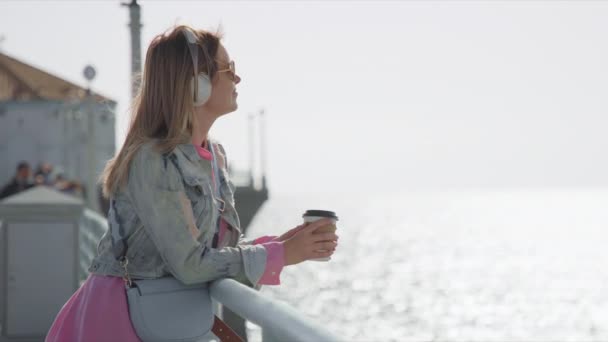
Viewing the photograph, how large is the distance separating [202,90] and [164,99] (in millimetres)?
119

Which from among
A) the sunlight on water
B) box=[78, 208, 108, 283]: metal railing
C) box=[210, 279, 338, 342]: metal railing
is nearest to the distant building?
the sunlight on water

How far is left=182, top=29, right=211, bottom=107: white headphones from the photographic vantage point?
2488 mm

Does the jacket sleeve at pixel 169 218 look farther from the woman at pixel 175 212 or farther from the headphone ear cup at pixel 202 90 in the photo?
the headphone ear cup at pixel 202 90

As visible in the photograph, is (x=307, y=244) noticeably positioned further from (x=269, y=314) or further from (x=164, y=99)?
(x=164, y=99)

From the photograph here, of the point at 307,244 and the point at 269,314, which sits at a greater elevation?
the point at 307,244

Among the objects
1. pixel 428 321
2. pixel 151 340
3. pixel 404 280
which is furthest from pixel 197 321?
pixel 404 280

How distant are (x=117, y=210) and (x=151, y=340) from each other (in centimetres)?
39

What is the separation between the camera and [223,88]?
103 inches

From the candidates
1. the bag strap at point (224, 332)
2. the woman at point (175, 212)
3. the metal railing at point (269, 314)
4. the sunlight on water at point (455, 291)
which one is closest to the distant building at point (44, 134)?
the sunlight on water at point (455, 291)

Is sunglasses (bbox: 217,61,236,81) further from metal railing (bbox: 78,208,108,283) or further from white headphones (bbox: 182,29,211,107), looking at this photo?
metal railing (bbox: 78,208,108,283)

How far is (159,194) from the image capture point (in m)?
2.32

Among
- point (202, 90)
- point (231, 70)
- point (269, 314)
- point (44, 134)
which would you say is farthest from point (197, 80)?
point (44, 134)

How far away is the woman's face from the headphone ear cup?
5cm

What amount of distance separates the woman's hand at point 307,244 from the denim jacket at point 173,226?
3.2 inches
